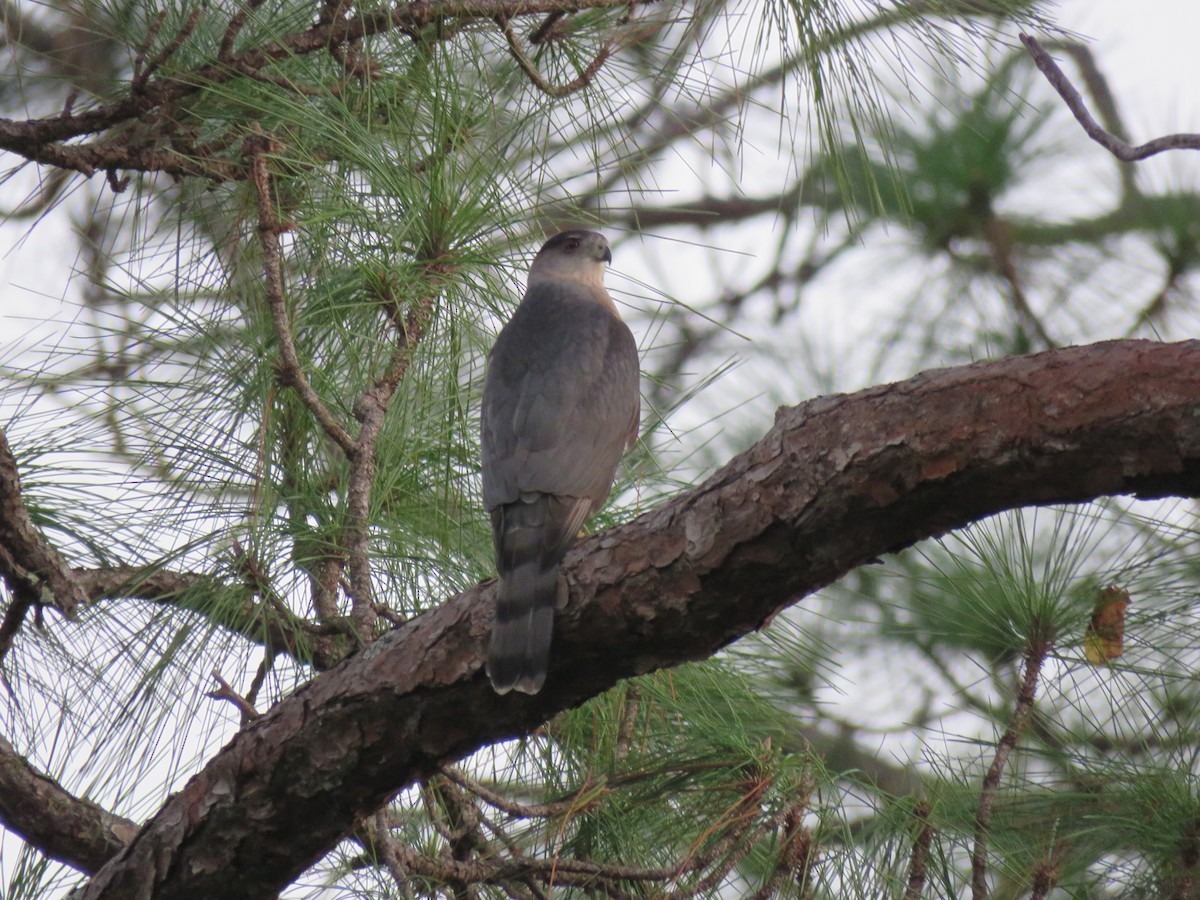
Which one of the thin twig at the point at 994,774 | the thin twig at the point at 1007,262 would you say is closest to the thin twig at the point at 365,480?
the thin twig at the point at 994,774

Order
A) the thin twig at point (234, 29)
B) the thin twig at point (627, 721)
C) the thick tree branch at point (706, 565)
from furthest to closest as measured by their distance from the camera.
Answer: the thin twig at point (627, 721), the thin twig at point (234, 29), the thick tree branch at point (706, 565)

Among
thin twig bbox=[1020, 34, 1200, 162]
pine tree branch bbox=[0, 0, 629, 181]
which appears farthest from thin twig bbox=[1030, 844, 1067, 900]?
pine tree branch bbox=[0, 0, 629, 181]

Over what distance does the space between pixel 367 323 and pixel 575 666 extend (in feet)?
3.42

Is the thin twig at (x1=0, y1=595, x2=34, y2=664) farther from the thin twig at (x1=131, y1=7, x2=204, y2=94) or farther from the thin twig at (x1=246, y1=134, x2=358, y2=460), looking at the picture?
the thin twig at (x1=131, y1=7, x2=204, y2=94)

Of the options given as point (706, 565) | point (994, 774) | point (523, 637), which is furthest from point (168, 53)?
point (994, 774)

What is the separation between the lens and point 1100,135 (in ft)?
6.57

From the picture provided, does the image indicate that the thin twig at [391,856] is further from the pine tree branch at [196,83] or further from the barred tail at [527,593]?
the pine tree branch at [196,83]

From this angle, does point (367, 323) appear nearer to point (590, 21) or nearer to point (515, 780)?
point (590, 21)

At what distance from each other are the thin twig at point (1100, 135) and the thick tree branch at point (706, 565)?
313 millimetres

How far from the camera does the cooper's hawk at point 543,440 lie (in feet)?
7.09

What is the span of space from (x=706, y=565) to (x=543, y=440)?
1.06 metres

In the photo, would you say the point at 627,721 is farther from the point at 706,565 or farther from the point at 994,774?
the point at 706,565

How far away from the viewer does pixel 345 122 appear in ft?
9.18

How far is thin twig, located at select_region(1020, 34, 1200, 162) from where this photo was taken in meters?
1.89
